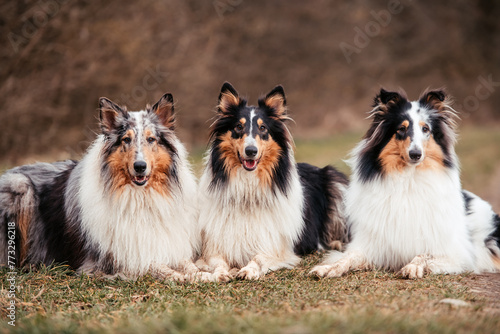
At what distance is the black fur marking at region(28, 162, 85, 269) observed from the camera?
16.2 feet

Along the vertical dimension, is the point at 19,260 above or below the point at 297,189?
below

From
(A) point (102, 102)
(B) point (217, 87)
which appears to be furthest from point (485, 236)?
(B) point (217, 87)

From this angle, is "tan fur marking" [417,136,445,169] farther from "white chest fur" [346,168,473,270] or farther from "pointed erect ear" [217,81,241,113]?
"pointed erect ear" [217,81,241,113]

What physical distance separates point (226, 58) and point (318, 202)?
1420cm

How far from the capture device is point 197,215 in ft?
17.1

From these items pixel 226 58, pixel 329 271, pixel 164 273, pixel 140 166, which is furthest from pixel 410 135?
pixel 226 58

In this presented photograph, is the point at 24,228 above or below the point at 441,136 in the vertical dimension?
below

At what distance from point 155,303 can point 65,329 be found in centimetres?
95

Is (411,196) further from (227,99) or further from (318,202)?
(227,99)

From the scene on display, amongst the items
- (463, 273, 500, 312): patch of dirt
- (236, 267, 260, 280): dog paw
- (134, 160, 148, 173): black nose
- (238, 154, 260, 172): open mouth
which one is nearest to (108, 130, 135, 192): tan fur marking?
(134, 160, 148, 173): black nose

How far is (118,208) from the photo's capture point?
4691 mm

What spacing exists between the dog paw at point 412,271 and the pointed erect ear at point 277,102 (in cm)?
198

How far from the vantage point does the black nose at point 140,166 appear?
14.7 feet

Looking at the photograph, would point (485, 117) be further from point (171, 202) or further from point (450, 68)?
point (171, 202)
